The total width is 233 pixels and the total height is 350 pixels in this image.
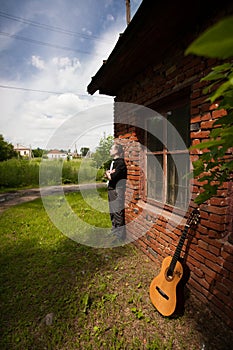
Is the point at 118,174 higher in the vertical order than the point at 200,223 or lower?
higher

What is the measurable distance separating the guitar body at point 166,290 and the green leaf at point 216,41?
239 cm

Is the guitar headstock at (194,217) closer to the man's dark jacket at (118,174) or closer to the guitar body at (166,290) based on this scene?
the guitar body at (166,290)

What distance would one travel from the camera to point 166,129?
Result: 119 inches

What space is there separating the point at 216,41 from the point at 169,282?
2469 millimetres

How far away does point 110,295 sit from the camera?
254 centimetres

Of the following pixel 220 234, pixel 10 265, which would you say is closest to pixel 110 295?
pixel 220 234

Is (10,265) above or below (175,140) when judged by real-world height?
below

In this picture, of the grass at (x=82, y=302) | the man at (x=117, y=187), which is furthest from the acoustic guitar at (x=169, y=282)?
the man at (x=117, y=187)

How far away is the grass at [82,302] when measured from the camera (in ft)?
6.44

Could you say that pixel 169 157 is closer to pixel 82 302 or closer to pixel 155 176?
pixel 155 176

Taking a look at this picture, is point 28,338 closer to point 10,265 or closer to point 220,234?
point 10,265

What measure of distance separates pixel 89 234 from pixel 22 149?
248ft

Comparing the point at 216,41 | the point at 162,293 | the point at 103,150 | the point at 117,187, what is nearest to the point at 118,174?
the point at 117,187

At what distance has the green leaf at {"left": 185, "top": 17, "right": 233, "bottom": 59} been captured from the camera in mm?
279
